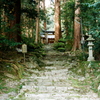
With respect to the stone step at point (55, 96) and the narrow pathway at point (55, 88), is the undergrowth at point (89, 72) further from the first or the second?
the stone step at point (55, 96)

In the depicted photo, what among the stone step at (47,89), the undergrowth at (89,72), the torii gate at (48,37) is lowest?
the stone step at (47,89)

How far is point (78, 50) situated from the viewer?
11.4 meters

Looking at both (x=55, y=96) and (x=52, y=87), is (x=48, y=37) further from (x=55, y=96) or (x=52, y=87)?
(x=55, y=96)

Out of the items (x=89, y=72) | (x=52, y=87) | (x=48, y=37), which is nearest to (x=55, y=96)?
(x=52, y=87)

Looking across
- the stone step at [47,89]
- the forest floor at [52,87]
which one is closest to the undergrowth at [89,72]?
the forest floor at [52,87]

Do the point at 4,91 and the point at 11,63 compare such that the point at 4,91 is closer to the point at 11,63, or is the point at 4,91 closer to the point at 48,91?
the point at 48,91

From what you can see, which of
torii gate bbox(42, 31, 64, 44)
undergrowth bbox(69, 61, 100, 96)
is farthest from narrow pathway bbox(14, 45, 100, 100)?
torii gate bbox(42, 31, 64, 44)

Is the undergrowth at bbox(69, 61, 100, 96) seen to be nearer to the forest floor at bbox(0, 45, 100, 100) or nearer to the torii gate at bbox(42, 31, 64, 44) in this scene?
the forest floor at bbox(0, 45, 100, 100)

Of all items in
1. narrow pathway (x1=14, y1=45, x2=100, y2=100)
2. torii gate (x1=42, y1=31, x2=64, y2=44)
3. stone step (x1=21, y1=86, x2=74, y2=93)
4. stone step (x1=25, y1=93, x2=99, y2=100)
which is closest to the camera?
stone step (x1=25, y1=93, x2=99, y2=100)

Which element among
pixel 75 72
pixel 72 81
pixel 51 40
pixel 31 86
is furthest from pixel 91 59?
pixel 51 40

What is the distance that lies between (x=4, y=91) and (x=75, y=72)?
12.1ft

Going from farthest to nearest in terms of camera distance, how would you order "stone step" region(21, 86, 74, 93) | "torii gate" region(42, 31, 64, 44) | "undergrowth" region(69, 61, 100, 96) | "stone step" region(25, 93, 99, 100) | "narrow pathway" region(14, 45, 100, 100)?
"torii gate" region(42, 31, 64, 44) < "undergrowth" region(69, 61, 100, 96) < "stone step" region(21, 86, 74, 93) < "narrow pathway" region(14, 45, 100, 100) < "stone step" region(25, 93, 99, 100)

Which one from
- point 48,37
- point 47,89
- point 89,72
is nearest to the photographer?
point 47,89

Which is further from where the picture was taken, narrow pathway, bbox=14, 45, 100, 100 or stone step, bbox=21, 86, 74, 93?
stone step, bbox=21, 86, 74, 93
